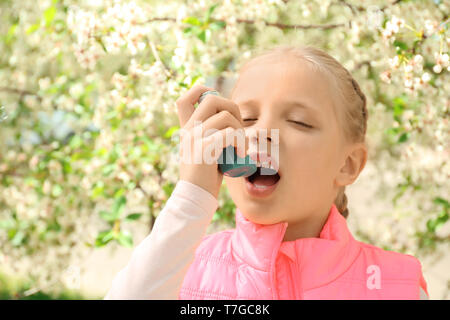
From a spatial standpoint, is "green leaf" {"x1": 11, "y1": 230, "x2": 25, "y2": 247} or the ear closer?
the ear

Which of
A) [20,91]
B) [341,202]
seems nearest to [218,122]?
[341,202]

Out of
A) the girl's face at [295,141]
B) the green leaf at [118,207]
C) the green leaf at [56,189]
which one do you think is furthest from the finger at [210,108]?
the green leaf at [56,189]

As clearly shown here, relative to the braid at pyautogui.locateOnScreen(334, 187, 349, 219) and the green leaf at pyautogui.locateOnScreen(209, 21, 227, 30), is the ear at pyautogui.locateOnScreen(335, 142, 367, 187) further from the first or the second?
the green leaf at pyautogui.locateOnScreen(209, 21, 227, 30)

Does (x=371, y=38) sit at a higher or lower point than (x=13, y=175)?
higher

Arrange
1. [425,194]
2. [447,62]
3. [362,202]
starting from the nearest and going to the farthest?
[447,62], [425,194], [362,202]

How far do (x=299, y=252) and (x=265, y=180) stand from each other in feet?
0.57

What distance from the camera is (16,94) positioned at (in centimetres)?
299

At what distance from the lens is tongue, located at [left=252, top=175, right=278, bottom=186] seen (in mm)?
983

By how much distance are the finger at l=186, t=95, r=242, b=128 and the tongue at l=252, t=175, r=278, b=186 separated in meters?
0.17

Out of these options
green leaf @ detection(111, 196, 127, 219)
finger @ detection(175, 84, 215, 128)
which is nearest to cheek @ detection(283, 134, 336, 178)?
finger @ detection(175, 84, 215, 128)

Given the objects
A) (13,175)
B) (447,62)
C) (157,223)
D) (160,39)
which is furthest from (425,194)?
(13,175)

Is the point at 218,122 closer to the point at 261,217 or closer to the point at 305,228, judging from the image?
the point at 261,217

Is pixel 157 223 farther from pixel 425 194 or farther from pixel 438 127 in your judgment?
pixel 425 194

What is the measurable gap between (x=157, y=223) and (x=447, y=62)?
1.04 meters
